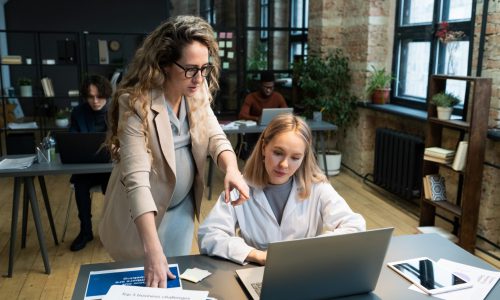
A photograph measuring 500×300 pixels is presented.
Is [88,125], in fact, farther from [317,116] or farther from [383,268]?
[383,268]

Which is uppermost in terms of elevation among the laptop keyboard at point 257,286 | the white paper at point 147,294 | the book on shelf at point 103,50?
the book on shelf at point 103,50

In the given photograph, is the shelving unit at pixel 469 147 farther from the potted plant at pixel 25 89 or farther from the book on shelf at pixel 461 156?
the potted plant at pixel 25 89

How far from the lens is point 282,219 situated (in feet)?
5.72

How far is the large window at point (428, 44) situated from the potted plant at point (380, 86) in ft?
0.42

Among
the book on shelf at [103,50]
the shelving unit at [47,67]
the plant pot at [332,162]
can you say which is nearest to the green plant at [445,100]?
the plant pot at [332,162]

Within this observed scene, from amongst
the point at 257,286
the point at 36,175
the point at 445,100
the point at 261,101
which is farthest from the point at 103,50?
the point at 257,286

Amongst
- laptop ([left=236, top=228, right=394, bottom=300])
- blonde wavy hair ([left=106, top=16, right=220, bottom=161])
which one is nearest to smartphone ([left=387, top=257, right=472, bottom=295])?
laptop ([left=236, top=228, right=394, bottom=300])

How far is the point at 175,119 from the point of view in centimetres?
162

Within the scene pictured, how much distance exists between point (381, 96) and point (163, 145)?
12.4ft

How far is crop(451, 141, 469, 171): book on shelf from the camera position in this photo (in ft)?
10.9

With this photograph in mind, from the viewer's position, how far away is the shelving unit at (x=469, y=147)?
3176 mm

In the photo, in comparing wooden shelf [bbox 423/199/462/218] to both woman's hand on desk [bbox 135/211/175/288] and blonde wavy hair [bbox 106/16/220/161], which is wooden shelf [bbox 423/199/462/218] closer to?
blonde wavy hair [bbox 106/16/220/161]

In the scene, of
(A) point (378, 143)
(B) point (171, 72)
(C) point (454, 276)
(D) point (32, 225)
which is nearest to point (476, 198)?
(A) point (378, 143)

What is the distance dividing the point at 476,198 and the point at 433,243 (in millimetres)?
1821
